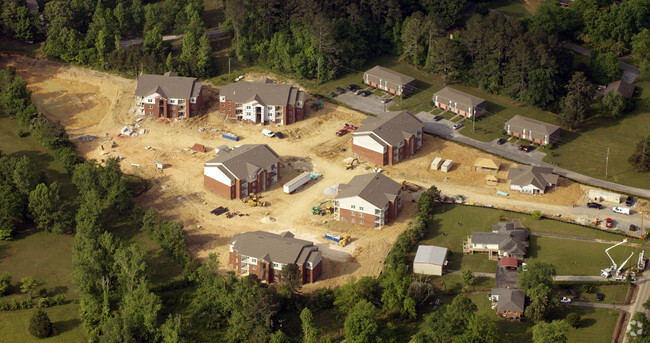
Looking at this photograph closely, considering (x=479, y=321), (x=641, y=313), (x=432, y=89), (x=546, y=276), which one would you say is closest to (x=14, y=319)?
(x=479, y=321)

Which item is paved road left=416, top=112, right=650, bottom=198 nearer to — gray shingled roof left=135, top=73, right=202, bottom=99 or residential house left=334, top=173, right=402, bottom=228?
residential house left=334, top=173, right=402, bottom=228

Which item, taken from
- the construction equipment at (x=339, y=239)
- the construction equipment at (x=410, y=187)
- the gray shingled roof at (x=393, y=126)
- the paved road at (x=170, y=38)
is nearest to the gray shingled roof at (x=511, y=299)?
the construction equipment at (x=339, y=239)

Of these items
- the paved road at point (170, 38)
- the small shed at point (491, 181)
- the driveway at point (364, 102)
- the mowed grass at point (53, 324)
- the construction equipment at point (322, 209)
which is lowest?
the mowed grass at point (53, 324)

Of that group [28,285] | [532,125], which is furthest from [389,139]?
[28,285]

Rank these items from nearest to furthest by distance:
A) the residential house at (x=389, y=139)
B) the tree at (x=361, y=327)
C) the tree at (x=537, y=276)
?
the tree at (x=361, y=327) → the tree at (x=537, y=276) → the residential house at (x=389, y=139)

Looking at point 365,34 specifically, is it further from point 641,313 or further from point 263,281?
point 641,313

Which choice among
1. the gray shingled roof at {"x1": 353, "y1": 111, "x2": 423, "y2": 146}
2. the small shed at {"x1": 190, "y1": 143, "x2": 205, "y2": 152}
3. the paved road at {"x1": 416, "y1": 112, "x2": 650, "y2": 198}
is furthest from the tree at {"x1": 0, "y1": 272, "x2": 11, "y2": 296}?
the paved road at {"x1": 416, "y1": 112, "x2": 650, "y2": 198}

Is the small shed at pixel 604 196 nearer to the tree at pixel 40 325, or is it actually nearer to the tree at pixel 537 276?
the tree at pixel 537 276
